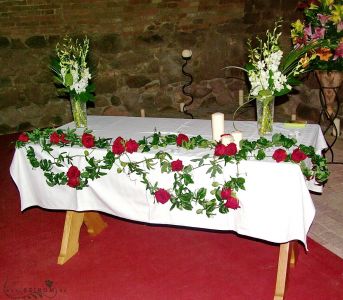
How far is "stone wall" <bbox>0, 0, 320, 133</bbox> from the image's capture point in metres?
5.14

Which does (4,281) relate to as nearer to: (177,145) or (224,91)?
(177,145)

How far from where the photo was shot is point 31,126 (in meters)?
5.58

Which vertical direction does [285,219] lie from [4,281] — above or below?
above

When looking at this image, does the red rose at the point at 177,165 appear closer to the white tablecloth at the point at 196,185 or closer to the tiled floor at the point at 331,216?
the white tablecloth at the point at 196,185

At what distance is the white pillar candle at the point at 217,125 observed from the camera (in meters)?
2.13

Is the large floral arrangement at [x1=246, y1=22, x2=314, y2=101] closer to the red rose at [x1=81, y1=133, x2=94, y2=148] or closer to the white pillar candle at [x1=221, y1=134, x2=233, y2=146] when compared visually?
the white pillar candle at [x1=221, y1=134, x2=233, y2=146]

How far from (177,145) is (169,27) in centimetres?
361

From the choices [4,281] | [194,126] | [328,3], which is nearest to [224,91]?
[328,3]

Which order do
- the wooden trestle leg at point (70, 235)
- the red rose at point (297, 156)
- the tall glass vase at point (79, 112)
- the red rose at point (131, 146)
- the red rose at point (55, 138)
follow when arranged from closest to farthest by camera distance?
the red rose at point (297, 156), the red rose at point (131, 146), the red rose at point (55, 138), the wooden trestle leg at point (70, 235), the tall glass vase at point (79, 112)

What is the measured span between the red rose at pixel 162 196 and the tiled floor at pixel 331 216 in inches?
45.6

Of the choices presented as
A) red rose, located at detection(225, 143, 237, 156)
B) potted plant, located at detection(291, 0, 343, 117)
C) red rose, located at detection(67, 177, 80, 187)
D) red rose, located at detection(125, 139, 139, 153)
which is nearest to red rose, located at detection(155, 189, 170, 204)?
red rose, located at detection(125, 139, 139, 153)

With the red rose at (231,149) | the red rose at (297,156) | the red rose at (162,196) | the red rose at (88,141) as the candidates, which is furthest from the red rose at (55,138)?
the red rose at (297,156)

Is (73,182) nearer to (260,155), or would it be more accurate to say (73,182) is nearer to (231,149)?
(231,149)

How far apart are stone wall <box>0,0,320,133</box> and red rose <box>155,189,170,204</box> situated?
351cm
